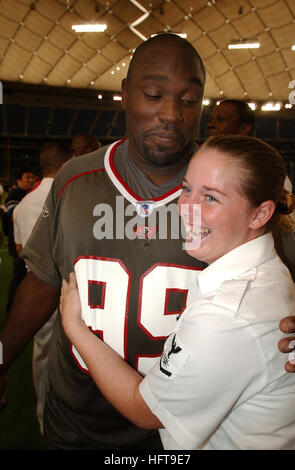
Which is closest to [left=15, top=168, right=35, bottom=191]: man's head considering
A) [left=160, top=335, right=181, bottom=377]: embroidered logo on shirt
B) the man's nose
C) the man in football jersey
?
the man in football jersey

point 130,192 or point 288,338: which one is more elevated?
point 130,192

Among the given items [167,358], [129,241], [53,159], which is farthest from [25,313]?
[53,159]

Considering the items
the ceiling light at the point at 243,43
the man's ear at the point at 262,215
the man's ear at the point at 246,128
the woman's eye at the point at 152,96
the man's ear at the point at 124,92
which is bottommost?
the man's ear at the point at 262,215

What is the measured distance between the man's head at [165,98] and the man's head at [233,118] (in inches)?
61.0

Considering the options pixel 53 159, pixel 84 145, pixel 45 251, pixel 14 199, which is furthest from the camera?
pixel 14 199

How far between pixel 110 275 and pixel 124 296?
0.09m

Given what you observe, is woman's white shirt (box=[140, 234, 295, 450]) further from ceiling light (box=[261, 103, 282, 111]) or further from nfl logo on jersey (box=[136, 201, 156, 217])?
ceiling light (box=[261, 103, 282, 111])

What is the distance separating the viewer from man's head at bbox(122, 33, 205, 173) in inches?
53.1

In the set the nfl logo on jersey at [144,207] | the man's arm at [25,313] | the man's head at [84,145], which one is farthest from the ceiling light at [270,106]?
the man's arm at [25,313]

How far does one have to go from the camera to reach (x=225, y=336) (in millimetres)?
922

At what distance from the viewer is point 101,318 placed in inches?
55.2

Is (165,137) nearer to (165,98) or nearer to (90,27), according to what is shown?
(165,98)

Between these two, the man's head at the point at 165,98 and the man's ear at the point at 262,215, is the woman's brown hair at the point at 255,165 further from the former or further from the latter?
the man's head at the point at 165,98

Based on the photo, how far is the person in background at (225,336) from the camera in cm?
94
